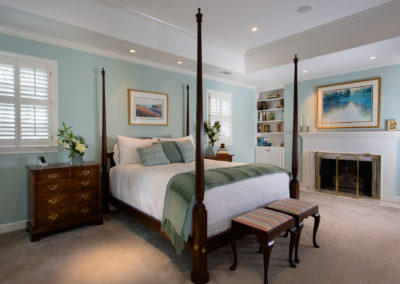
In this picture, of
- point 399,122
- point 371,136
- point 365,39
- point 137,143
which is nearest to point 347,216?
point 371,136

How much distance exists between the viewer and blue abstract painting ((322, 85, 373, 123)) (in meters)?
4.45

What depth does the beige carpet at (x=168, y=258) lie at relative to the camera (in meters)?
1.97

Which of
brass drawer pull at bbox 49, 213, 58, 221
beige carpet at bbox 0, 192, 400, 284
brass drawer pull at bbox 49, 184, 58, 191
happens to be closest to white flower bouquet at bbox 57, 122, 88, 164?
brass drawer pull at bbox 49, 184, 58, 191

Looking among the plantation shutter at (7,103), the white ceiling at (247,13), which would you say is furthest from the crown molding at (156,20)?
the plantation shutter at (7,103)

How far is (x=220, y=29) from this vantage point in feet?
12.0

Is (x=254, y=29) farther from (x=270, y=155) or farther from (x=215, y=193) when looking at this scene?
(x=270, y=155)

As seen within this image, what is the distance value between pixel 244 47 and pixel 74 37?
2.90 metres

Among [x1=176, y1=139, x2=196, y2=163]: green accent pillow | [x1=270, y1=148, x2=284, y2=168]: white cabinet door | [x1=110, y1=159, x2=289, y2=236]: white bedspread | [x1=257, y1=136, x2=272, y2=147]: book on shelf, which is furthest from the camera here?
[x1=257, y1=136, x2=272, y2=147]: book on shelf

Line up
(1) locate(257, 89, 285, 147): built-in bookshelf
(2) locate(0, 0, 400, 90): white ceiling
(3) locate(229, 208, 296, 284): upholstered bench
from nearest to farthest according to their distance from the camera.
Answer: (3) locate(229, 208, 296, 284): upholstered bench < (2) locate(0, 0, 400, 90): white ceiling < (1) locate(257, 89, 285, 147): built-in bookshelf

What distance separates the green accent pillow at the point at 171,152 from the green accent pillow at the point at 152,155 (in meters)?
A: 0.09

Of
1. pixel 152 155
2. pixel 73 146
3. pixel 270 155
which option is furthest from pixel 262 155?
pixel 73 146

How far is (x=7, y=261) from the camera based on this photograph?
222cm

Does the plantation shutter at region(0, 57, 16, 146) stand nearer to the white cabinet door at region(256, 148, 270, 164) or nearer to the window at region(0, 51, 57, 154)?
the window at region(0, 51, 57, 154)

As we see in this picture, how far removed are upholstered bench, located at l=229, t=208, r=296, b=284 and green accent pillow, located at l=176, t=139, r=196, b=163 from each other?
1644 millimetres
